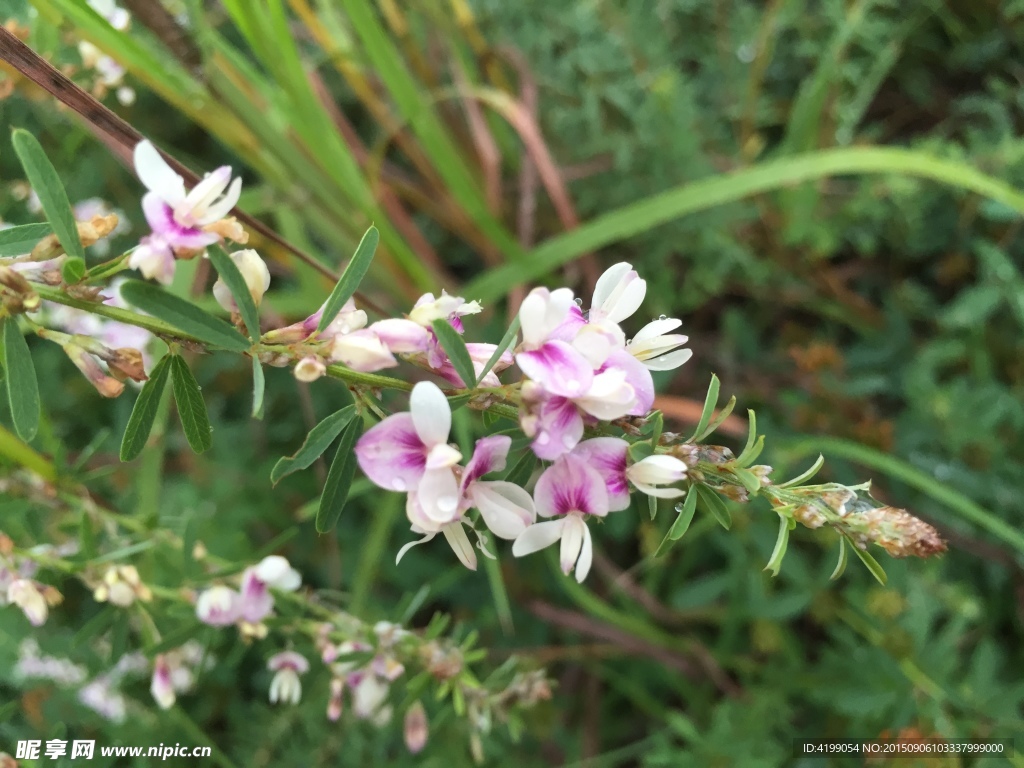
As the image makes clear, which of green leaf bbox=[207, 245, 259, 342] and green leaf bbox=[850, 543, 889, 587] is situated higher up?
green leaf bbox=[207, 245, 259, 342]

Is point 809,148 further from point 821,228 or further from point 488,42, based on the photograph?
point 488,42

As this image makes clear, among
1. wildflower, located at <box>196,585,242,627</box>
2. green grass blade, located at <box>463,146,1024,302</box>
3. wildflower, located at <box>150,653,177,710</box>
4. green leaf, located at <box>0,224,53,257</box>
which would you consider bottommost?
wildflower, located at <box>150,653,177,710</box>

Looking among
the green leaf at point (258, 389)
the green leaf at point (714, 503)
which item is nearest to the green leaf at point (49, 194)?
the green leaf at point (258, 389)

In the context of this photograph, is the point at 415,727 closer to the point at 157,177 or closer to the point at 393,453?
the point at 393,453

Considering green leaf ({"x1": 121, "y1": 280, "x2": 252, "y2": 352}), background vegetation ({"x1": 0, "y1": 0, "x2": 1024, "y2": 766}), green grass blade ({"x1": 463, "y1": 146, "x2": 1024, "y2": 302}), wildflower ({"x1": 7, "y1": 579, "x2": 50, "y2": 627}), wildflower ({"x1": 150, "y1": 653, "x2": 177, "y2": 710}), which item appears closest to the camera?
green leaf ({"x1": 121, "y1": 280, "x2": 252, "y2": 352})

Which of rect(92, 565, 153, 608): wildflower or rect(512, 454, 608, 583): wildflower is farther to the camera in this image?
rect(92, 565, 153, 608): wildflower

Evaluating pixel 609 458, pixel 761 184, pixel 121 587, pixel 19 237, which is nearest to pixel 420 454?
pixel 609 458

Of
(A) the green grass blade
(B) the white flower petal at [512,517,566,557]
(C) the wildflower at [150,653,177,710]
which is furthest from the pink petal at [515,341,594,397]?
(A) the green grass blade

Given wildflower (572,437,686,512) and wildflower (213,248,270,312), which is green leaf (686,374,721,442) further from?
wildflower (213,248,270,312)
